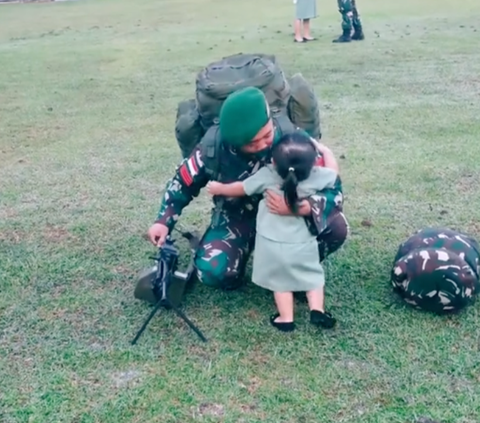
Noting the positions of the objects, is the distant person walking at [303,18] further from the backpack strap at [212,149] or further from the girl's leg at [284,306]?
the girl's leg at [284,306]

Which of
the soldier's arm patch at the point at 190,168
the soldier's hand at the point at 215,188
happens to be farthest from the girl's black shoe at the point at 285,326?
the soldier's arm patch at the point at 190,168

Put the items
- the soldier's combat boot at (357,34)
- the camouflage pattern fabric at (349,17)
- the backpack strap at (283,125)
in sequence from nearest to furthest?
the backpack strap at (283,125) < the camouflage pattern fabric at (349,17) < the soldier's combat boot at (357,34)

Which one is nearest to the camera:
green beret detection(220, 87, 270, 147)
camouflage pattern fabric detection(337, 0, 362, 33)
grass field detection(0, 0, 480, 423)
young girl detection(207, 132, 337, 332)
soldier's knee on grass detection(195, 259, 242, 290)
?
grass field detection(0, 0, 480, 423)

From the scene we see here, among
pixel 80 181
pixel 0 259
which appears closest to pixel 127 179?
pixel 80 181

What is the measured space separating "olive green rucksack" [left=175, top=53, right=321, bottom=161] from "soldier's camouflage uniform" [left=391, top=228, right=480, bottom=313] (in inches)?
26.3

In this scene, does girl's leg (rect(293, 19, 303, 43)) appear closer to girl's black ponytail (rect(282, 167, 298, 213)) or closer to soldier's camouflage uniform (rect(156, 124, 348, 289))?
soldier's camouflage uniform (rect(156, 124, 348, 289))

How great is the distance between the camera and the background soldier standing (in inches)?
106

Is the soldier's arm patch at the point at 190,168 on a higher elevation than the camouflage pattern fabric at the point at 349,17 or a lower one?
higher

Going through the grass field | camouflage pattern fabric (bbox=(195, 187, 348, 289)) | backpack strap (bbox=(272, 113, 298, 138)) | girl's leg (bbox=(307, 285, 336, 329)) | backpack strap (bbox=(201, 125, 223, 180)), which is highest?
backpack strap (bbox=(272, 113, 298, 138))

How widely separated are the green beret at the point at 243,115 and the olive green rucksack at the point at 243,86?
0.24m

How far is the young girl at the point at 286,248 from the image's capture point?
9.16 feet

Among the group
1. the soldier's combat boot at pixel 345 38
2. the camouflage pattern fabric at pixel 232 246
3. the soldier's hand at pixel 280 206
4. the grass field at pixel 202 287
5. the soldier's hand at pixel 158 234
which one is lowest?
the soldier's combat boot at pixel 345 38

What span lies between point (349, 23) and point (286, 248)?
8316 millimetres

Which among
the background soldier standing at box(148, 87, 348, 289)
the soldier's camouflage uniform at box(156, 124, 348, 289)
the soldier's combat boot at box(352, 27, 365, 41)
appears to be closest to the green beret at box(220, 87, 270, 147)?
the background soldier standing at box(148, 87, 348, 289)
